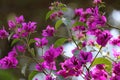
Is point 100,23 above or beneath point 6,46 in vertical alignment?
above

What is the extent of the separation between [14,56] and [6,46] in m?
1.72

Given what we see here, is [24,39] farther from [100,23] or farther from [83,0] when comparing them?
[83,0]

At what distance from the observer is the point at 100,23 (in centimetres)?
90

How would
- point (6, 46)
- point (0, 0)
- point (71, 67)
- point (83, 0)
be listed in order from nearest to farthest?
point (71, 67), point (6, 46), point (83, 0), point (0, 0)

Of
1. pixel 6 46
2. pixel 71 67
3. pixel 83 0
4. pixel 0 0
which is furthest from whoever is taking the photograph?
pixel 0 0

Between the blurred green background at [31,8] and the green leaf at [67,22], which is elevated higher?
the green leaf at [67,22]

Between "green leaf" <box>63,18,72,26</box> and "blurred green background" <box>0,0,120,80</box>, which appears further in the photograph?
"blurred green background" <box>0,0,120,80</box>

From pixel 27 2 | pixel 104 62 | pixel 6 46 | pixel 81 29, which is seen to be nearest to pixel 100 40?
pixel 104 62

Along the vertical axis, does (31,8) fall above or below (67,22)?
below

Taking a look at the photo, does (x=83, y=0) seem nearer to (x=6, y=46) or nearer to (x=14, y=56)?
(x=6, y=46)

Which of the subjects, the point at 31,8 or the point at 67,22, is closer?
the point at 67,22

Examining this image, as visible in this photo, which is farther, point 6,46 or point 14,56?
point 6,46

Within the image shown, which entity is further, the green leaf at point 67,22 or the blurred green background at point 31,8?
the blurred green background at point 31,8

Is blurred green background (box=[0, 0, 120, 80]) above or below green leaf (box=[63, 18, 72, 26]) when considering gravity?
below
